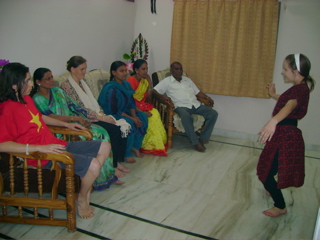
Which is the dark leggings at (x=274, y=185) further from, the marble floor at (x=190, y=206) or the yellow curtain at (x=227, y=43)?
the yellow curtain at (x=227, y=43)

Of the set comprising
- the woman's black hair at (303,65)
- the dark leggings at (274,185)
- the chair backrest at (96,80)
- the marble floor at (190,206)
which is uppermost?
the woman's black hair at (303,65)

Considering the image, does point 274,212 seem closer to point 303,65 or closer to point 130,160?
point 303,65

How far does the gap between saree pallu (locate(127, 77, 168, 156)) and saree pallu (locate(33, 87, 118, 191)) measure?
85 cm

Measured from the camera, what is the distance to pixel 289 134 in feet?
7.18

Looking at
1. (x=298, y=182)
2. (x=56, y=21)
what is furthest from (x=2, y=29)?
(x=298, y=182)

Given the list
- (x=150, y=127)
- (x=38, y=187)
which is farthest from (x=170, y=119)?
(x=38, y=187)

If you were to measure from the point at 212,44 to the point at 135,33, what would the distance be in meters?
1.26

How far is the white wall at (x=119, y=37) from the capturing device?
2.88 metres

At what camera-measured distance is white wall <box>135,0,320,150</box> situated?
3887 millimetres

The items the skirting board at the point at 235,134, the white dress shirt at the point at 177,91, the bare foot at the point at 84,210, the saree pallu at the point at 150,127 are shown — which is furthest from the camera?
the skirting board at the point at 235,134

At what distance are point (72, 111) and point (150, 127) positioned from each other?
1049mm

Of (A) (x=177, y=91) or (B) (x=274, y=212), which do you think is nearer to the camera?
(B) (x=274, y=212)

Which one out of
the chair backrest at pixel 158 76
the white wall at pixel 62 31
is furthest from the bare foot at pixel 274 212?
the white wall at pixel 62 31

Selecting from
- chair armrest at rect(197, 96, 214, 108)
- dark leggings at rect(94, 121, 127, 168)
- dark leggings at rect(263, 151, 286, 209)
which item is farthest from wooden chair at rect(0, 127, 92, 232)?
chair armrest at rect(197, 96, 214, 108)
